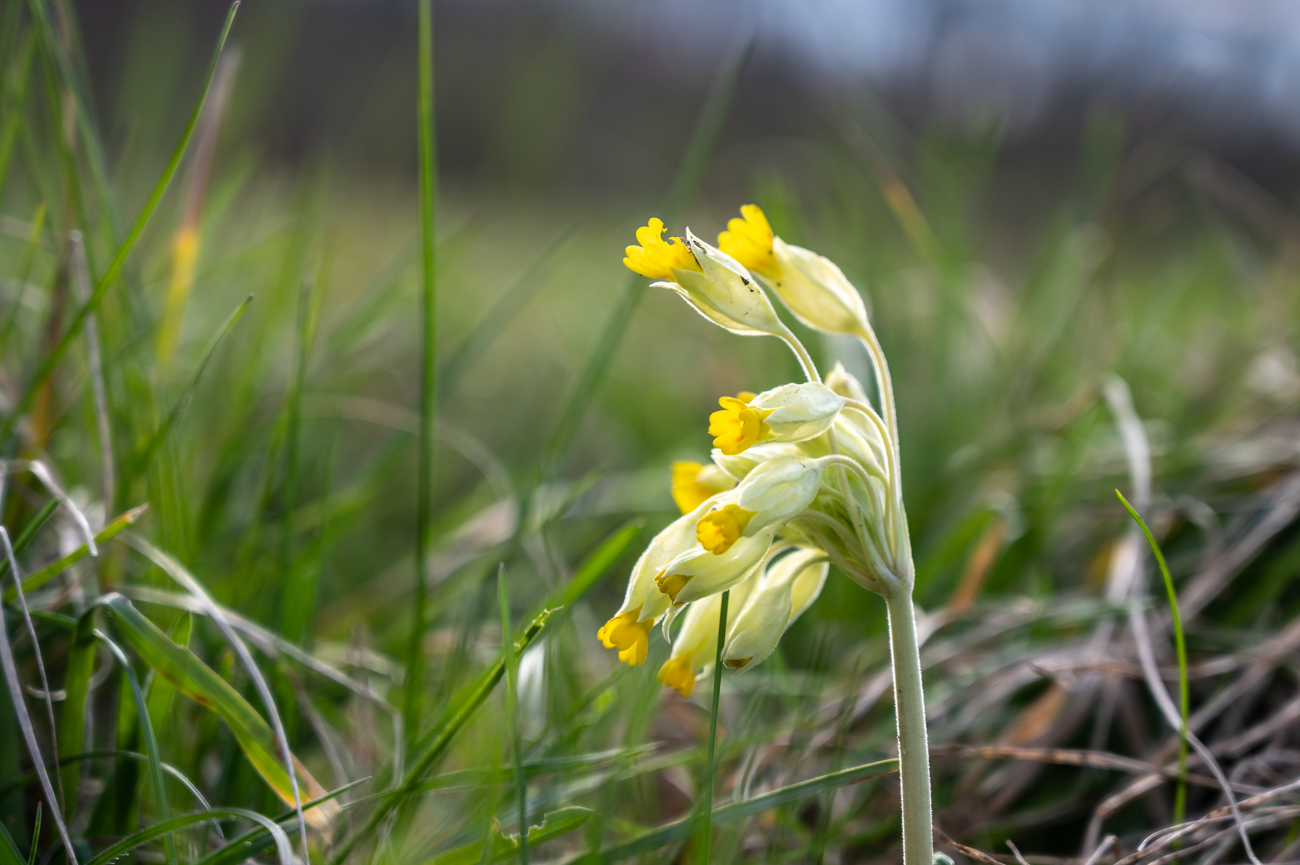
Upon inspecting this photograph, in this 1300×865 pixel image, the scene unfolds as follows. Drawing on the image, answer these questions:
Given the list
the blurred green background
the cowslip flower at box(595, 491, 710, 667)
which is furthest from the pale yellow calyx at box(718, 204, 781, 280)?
the cowslip flower at box(595, 491, 710, 667)

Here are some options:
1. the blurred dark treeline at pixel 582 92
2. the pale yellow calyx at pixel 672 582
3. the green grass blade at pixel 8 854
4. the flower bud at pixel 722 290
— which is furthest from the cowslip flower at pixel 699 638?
the blurred dark treeline at pixel 582 92

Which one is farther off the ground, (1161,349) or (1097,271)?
(1097,271)

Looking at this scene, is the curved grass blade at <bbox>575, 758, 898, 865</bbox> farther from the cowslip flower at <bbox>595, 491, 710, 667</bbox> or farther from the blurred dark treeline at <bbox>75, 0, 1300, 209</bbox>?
the blurred dark treeline at <bbox>75, 0, 1300, 209</bbox>

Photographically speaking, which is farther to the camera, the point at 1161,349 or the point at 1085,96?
the point at 1085,96

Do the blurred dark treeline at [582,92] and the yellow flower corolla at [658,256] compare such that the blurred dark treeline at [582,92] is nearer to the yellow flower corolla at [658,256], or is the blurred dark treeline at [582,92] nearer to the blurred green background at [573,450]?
the blurred green background at [573,450]

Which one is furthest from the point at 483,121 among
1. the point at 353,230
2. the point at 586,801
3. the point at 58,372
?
the point at 586,801

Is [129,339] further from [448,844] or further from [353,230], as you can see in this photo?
[353,230]

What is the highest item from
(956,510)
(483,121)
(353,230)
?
(483,121)
